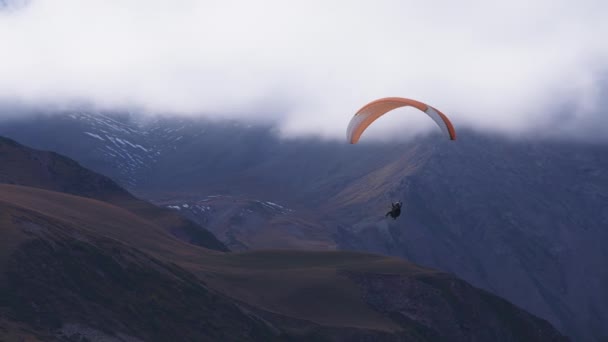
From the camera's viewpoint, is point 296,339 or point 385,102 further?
point 296,339

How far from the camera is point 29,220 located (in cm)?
15175

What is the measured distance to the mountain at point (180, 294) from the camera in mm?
130750

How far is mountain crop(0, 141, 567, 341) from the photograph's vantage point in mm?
130750

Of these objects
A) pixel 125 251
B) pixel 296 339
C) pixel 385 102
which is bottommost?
pixel 296 339

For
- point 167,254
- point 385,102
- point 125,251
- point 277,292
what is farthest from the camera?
point 167,254

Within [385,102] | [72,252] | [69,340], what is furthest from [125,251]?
[385,102]

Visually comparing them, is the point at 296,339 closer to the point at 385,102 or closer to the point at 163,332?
the point at 163,332

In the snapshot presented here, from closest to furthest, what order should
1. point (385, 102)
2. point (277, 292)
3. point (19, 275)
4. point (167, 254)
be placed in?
point (385, 102)
point (19, 275)
point (277, 292)
point (167, 254)

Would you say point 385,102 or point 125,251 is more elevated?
point 385,102

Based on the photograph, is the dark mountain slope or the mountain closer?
the mountain

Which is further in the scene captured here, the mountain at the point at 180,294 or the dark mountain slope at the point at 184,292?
the dark mountain slope at the point at 184,292

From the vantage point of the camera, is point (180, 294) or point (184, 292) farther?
point (184, 292)

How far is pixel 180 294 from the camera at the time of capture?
152 m

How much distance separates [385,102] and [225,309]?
76.2 metres
